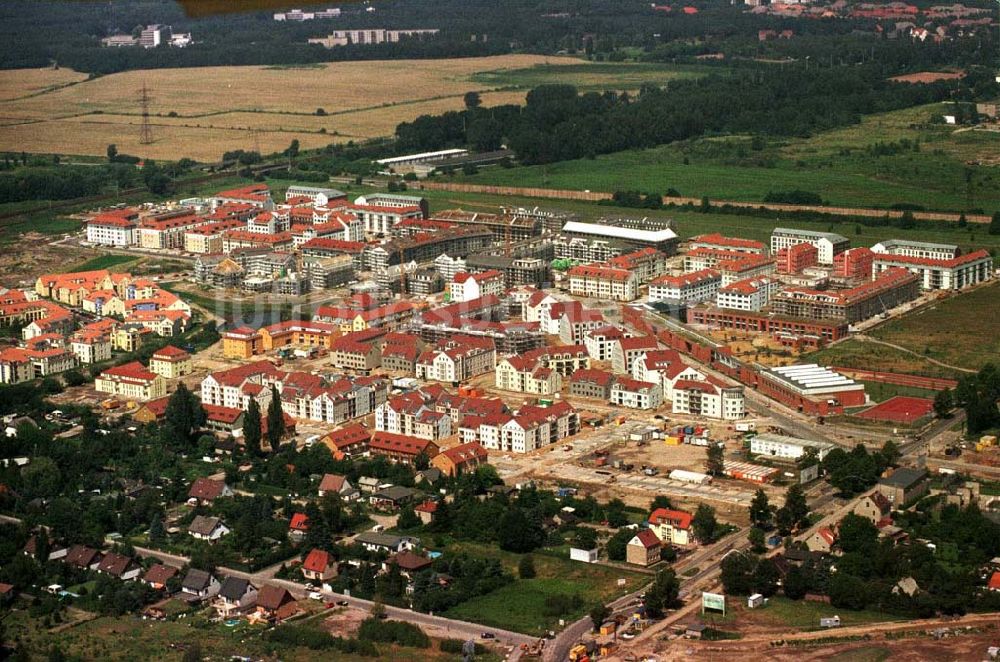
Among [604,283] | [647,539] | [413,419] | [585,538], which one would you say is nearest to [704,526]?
[647,539]

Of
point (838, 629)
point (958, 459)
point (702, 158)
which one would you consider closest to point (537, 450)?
point (958, 459)

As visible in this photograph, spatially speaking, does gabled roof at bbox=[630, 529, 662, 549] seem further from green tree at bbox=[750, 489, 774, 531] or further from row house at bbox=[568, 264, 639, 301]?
row house at bbox=[568, 264, 639, 301]

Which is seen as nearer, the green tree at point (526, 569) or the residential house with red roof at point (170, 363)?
the green tree at point (526, 569)

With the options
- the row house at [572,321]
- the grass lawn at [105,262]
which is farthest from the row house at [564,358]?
the grass lawn at [105,262]

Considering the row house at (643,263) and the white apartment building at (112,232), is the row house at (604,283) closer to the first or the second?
the row house at (643,263)

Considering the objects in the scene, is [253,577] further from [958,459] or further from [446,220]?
[446,220]

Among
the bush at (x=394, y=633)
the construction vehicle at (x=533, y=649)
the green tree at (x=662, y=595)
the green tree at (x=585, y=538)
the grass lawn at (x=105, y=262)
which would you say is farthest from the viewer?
the grass lawn at (x=105, y=262)

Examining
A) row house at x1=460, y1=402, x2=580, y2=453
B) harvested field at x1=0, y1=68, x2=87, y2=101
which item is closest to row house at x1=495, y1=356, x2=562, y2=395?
row house at x1=460, y1=402, x2=580, y2=453
